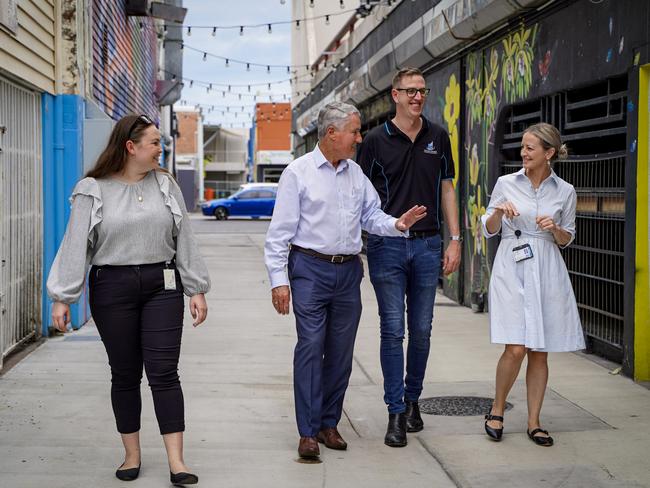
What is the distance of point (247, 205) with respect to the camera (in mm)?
41125

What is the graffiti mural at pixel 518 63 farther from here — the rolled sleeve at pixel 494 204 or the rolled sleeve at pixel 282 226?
the rolled sleeve at pixel 282 226

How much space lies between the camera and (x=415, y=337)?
6.00 meters

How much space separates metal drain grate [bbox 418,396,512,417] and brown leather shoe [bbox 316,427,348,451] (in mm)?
1076

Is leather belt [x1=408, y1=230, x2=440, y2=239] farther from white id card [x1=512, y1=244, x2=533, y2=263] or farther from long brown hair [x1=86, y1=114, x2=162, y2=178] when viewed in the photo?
long brown hair [x1=86, y1=114, x2=162, y2=178]

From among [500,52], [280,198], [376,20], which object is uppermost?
[376,20]

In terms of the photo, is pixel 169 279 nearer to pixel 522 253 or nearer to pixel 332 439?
pixel 332 439

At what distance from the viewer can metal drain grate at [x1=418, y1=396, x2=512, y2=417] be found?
6.62m

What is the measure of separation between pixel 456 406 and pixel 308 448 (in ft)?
5.58

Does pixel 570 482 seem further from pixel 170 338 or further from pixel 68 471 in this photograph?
pixel 68 471

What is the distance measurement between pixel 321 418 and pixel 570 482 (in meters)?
1.41

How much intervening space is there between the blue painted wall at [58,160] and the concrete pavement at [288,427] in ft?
3.53

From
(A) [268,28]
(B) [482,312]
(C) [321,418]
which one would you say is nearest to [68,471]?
(C) [321,418]

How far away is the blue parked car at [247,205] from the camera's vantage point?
135 ft

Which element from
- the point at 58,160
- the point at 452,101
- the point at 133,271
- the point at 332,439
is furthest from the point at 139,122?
the point at 452,101
